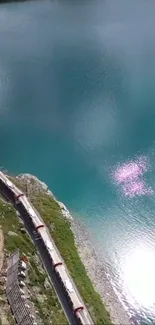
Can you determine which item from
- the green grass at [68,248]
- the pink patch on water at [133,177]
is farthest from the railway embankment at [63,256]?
the pink patch on water at [133,177]

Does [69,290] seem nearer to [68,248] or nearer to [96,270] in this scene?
[96,270]


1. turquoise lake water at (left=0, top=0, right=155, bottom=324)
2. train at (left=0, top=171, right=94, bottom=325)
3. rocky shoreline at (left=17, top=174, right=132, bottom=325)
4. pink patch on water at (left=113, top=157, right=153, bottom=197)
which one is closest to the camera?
train at (left=0, top=171, right=94, bottom=325)

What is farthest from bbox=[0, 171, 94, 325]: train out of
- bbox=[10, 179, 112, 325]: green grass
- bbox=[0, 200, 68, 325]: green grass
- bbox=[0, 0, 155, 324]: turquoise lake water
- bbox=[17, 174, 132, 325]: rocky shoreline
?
bbox=[0, 0, 155, 324]: turquoise lake water

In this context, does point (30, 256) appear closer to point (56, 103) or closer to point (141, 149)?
point (141, 149)

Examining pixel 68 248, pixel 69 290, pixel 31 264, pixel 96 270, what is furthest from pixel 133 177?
pixel 69 290

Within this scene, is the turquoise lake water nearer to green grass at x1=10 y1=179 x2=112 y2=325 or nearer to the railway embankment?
the railway embankment

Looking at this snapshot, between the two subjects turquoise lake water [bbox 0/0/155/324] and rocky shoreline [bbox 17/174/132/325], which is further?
turquoise lake water [bbox 0/0/155/324]

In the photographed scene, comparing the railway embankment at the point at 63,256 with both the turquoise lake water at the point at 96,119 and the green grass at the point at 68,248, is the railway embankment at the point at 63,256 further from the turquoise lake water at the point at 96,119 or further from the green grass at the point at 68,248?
the turquoise lake water at the point at 96,119
